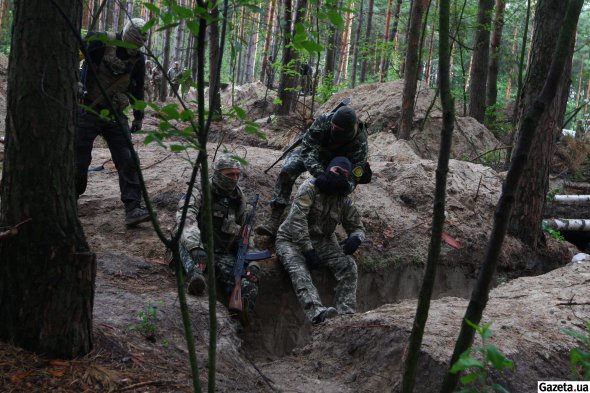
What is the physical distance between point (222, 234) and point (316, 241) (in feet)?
3.67

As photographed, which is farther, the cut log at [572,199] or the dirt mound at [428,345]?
the cut log at [572,199]

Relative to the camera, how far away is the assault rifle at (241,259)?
506 centimetres

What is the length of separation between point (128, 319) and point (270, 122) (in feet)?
30.7

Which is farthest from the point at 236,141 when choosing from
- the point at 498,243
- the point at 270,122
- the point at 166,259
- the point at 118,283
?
the point at 498,243

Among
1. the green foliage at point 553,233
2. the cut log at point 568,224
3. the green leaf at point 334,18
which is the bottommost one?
the green foliage at point 553,233

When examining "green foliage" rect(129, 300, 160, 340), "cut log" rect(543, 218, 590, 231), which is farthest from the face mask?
"cut log" rect(543, 218, 590, 231)

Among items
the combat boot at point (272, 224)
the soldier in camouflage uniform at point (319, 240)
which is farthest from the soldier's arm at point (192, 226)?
the combat boot at point (272, 224)

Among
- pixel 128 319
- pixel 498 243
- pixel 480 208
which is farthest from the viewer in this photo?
pixel 480 208

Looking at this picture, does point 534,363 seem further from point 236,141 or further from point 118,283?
point 236,141

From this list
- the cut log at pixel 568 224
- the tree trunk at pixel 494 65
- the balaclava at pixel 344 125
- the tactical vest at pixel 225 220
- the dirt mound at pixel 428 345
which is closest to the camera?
the dirt mound at pixel 428 345

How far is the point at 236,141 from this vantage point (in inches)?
471

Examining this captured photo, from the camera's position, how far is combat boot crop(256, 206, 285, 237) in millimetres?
6520

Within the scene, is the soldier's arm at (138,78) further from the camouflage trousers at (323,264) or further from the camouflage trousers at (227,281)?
the camouflage trousers at (323,264)

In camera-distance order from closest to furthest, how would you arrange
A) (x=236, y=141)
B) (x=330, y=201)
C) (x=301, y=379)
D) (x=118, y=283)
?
(x=301, y=379) → (x=118, y=283) → (x=330, y=201) → (x=236, y=141)
